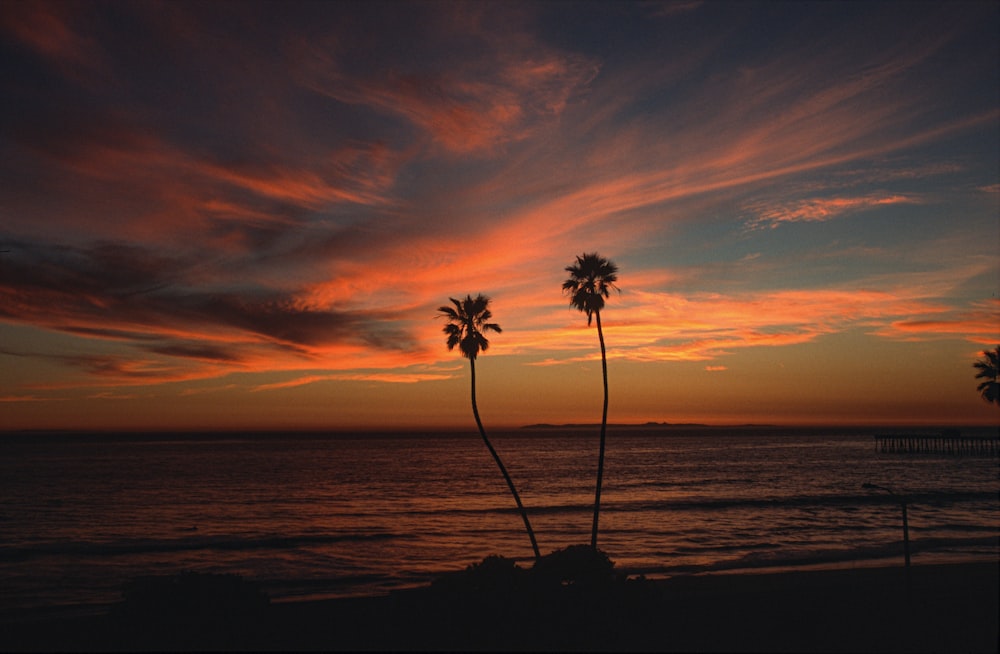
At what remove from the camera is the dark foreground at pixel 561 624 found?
1688 centimetres

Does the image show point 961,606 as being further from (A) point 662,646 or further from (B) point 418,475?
(B) point 418,475

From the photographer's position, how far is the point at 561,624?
690 inches

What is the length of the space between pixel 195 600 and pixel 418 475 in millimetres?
75214

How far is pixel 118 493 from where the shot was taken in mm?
65688

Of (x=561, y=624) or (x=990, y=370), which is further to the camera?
(x=990, y=370)

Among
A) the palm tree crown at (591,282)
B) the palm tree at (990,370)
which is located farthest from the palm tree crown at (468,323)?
the palm tree at (990,370)

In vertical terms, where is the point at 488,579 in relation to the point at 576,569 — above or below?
above

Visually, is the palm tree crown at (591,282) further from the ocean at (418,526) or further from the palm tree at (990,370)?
the palm tree at (990,370)

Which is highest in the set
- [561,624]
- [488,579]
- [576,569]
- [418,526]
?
[488,579]

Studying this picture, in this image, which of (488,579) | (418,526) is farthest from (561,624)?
(418,526)

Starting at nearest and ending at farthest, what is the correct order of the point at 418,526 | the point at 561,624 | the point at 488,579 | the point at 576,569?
the point at 561,624 → the point at 488,579 → the point at 576,569 → the point at 418,526

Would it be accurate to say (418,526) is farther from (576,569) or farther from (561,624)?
(561,624)

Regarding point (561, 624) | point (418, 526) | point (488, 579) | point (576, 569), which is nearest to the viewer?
point (561, 624)

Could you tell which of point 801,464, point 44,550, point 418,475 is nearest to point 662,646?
point 44,550
